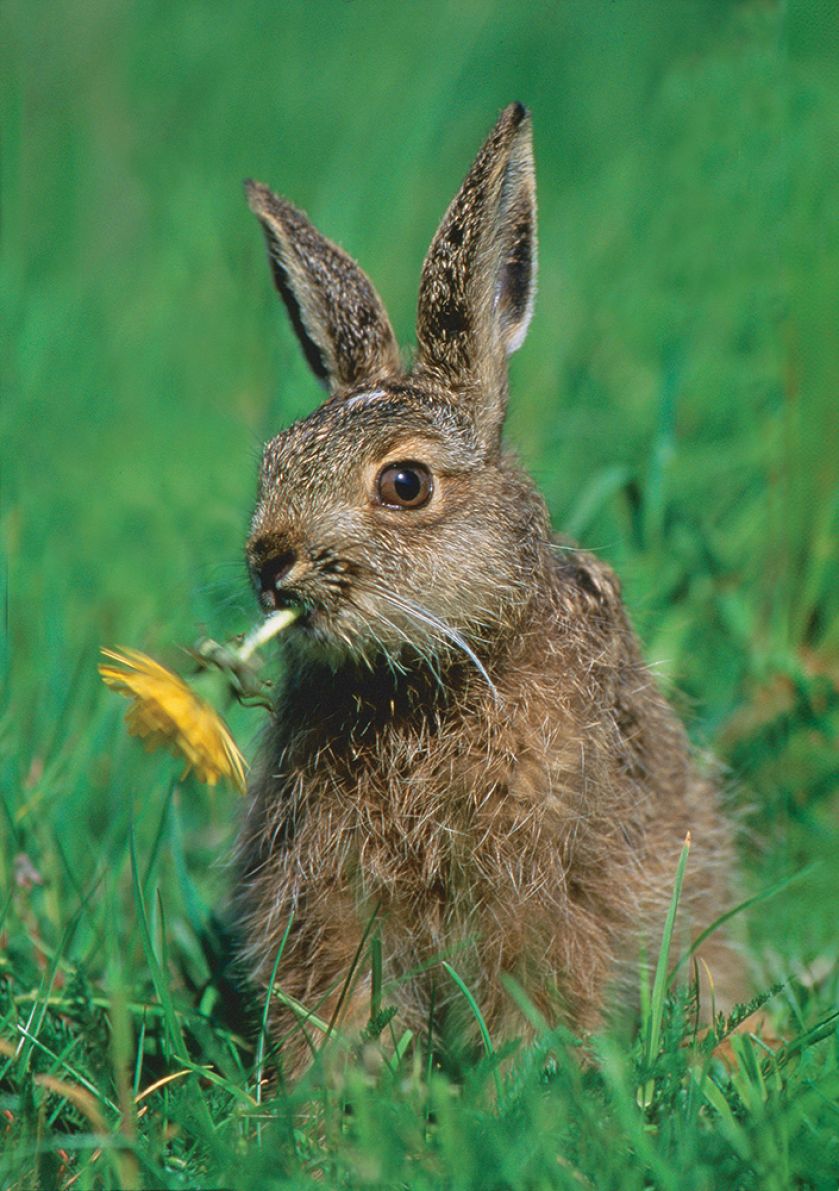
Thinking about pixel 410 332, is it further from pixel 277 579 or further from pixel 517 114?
pixel 277 579

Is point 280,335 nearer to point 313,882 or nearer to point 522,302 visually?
point 522,302

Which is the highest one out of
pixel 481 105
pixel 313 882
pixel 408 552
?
pixel 481 105

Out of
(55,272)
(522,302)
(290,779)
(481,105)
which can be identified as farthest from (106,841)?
(481,105)

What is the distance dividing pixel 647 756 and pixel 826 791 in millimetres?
981

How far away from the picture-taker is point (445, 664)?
300 cm

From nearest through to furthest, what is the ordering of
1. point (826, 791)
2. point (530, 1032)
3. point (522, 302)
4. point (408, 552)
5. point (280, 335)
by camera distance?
1. point (408, 552)
2. point (530, 1032)
3. point (522, 302)
4. point (826, 791)
5. point (280, 335)

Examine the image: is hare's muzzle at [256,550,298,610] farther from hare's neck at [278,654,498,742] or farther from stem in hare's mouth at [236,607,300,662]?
hare's neck at [278,654,498,742]

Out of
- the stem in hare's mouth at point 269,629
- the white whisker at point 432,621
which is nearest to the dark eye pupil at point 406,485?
the white whisker at point 432,621

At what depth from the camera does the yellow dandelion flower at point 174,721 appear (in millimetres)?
2568

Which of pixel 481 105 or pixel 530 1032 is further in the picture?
pixel 481 105

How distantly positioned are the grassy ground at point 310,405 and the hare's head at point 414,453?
1.74ft

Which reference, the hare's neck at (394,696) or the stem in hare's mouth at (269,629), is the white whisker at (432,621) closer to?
the hare's neck at (394,696)

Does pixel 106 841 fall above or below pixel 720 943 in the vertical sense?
above

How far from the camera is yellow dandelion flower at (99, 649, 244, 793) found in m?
2.57
